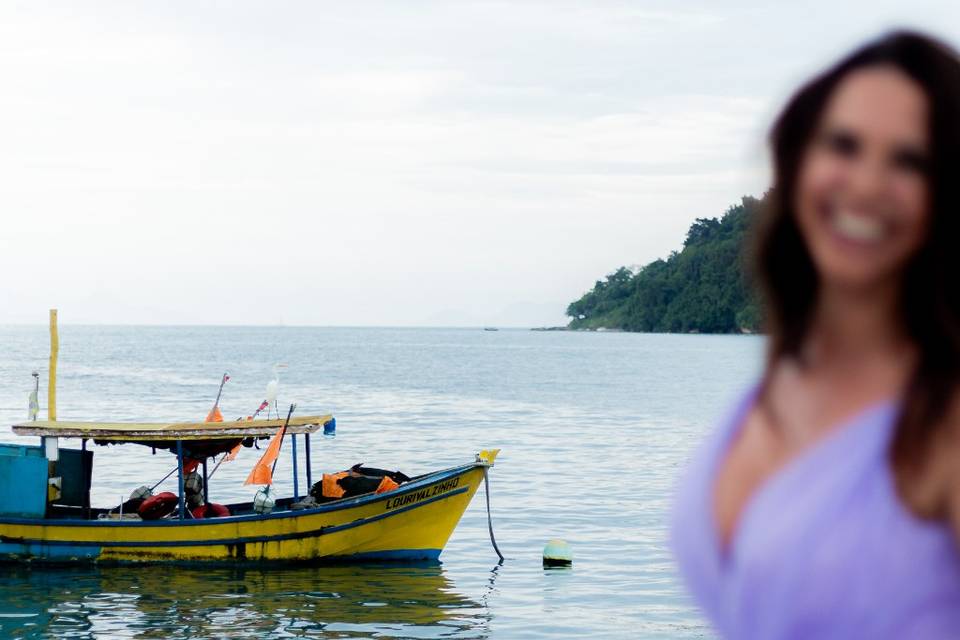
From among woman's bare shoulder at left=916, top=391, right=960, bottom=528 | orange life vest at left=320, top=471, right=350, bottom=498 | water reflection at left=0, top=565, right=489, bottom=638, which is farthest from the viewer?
orange life vest at left=320, top=471, right=350, bottom=498

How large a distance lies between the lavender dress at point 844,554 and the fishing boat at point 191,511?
17.6 m

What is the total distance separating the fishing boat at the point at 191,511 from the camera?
18875mm

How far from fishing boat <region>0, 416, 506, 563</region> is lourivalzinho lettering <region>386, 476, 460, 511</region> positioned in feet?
0.06

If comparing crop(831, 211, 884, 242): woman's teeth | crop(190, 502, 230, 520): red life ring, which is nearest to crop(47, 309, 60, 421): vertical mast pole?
crop(190, 502, 230, 520): red life ring

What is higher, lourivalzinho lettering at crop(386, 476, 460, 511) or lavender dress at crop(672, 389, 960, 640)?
lavender dress at crop(672, 389, 960, 640)

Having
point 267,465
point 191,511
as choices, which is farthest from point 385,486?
point 191,511

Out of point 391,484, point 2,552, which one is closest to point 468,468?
point 391,484

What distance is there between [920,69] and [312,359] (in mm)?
129954

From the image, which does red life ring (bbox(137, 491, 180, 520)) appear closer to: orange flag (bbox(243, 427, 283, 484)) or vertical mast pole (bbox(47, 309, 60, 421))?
orange flag (bbox(243, 427, 283, 484))

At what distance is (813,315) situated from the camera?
1576 mm

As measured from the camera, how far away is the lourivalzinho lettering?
19953 mm

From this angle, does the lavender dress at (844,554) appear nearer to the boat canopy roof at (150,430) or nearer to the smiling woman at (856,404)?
the smiling woman at (856,404)

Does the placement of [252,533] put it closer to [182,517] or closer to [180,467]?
[182,517]

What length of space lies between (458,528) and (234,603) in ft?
27.5
